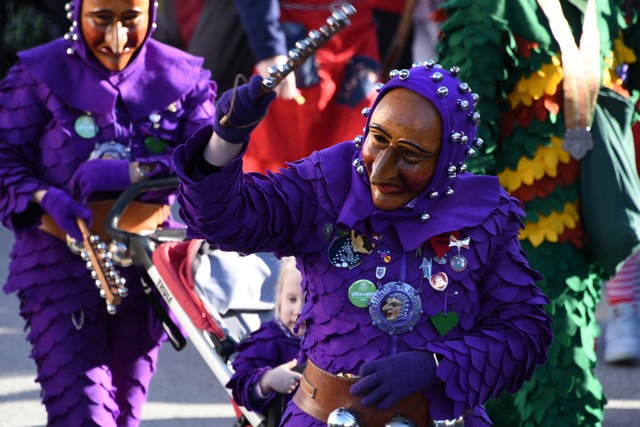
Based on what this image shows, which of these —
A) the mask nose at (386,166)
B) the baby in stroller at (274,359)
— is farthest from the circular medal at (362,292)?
the baby in stroller at (274,359)

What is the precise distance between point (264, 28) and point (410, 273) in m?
3.12

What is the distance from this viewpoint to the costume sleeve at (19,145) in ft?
15.6

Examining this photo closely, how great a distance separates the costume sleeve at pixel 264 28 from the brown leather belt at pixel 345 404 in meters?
3.08

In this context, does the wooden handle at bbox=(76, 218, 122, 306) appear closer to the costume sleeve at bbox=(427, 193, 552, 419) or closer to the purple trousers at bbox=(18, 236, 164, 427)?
the purple trousers at bbox=(18, 236, 164, 427)

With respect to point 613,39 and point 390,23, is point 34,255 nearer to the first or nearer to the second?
point 613,39

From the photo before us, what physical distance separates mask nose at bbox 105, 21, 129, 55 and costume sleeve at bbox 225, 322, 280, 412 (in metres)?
1.12

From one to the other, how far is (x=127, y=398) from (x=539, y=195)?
1582 millimetres

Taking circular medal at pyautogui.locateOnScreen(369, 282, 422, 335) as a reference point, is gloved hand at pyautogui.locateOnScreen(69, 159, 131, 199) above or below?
below

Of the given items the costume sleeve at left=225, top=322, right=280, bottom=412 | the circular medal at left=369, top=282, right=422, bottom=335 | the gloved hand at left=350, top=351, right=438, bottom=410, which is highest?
the circular medal at left=369, top=282, right=422, bottom=335

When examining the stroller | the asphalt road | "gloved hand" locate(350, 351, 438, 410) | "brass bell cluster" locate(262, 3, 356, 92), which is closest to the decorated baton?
"brass bell cluster" locate(262, 3, 356, 92)

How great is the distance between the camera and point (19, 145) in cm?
480

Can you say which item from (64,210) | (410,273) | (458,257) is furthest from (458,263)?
(64,210)

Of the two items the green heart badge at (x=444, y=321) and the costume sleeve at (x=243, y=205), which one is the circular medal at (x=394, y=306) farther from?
the costume sleeve at (x=243, y=205)

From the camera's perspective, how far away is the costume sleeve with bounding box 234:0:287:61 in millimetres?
6279
